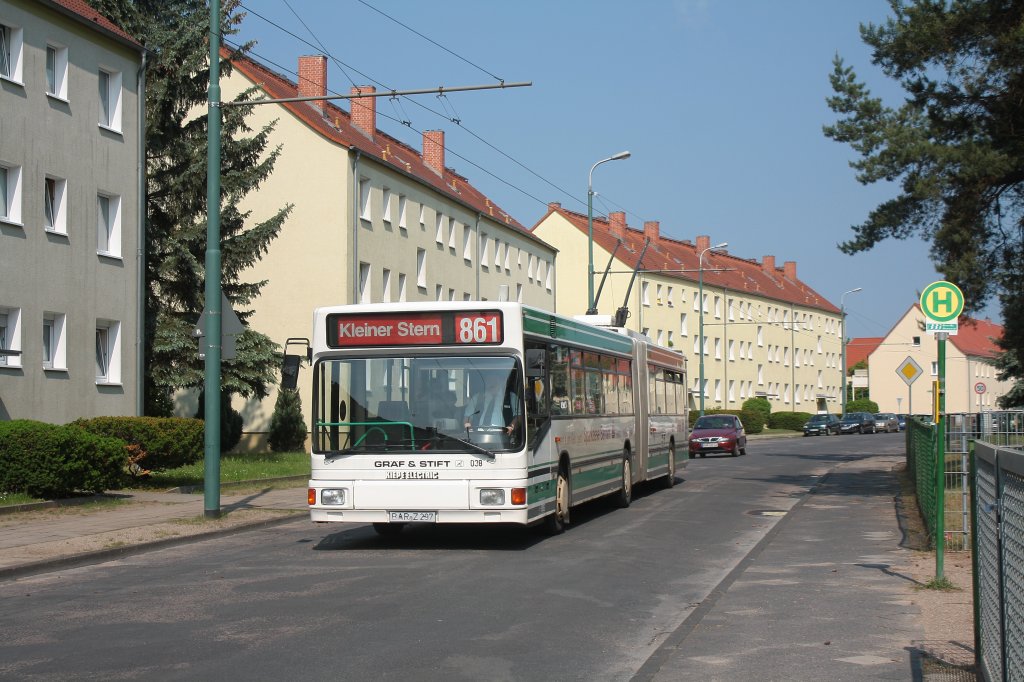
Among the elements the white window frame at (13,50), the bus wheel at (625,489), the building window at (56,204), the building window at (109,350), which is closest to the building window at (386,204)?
the building window at (109,350)

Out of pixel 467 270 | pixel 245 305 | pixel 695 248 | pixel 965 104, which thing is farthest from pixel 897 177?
pixel 695 248

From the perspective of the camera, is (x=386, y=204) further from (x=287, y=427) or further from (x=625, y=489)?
(x=625, y=489)

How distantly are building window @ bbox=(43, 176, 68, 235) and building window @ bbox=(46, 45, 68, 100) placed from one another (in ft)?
6.24

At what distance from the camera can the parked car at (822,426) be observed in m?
75.1

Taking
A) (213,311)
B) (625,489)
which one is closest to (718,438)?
(625,489)

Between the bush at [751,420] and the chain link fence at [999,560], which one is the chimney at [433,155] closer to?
the bush at [751,420]

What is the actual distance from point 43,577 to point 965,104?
55.3 ft

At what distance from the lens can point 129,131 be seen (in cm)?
2925

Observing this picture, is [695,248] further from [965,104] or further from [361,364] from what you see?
[361,364]

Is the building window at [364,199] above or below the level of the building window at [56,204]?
above

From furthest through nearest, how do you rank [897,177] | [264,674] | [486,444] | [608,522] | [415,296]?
[415,296] < [897,177] < [608,522] < [486,444] < [264,674]

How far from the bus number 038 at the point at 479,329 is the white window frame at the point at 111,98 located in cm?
1791

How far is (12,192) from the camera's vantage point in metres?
25.3

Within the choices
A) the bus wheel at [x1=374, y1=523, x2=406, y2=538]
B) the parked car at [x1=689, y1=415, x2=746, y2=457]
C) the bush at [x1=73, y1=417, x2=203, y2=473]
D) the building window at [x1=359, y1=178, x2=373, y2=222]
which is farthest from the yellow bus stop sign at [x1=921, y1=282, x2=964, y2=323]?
the building window at [x1=359, y1=178, x2=373, y2=222]
